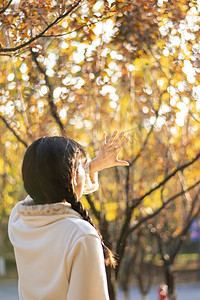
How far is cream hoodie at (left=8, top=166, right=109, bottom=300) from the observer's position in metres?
1.65

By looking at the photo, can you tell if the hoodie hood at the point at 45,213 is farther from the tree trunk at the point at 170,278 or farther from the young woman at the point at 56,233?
the tree trunk at the point at 170,278

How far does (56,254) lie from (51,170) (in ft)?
0.95

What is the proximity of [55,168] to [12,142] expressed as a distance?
631cm

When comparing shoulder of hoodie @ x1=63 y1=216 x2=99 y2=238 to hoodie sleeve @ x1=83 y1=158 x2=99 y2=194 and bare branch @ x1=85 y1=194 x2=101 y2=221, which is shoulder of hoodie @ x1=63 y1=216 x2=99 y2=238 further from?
bare branch @ x1=85 y1=194 x2=101 y2=221

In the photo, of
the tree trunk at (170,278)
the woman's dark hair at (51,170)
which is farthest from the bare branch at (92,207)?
the tree trunk at (170,278)

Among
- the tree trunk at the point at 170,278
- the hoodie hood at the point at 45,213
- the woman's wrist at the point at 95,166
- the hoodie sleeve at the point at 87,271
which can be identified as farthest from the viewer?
the tree trunk at the point at 170,278

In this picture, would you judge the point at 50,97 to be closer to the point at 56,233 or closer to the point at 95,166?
the point at 95,166

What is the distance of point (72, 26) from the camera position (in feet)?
14.0

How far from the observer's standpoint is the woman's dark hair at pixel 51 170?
1.82 meters

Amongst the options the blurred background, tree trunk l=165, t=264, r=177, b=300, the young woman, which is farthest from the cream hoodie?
tree trunk l=165, t=264, r=177, b=300

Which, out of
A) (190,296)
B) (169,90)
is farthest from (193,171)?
(190,296)

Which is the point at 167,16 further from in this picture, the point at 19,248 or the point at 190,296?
the point at 190,296

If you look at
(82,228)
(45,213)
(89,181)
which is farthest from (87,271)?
(89,181)

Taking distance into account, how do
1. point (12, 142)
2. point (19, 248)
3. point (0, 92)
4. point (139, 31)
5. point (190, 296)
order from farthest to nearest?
point (190, 296)
point (12, 142)
point (0, 92)
point (139, 31)
point (19, 248)
